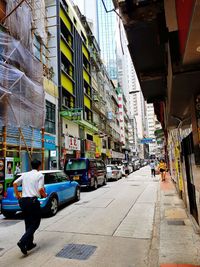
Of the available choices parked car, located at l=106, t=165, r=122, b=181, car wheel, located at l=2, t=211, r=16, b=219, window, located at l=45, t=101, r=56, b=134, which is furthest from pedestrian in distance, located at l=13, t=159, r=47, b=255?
parked car, located at l=106, t=165, r=122, b=181

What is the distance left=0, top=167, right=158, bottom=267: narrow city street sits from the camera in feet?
15.0

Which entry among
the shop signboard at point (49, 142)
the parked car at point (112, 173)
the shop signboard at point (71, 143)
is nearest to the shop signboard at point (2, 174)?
the shop signboard at point (49, 142)

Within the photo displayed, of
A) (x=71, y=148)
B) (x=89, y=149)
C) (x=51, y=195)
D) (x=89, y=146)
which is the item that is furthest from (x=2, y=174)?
(x=89, y=146)

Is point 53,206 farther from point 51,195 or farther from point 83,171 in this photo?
point 83,171

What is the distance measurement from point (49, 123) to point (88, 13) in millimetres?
43212

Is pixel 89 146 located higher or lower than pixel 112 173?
higher

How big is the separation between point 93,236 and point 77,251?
104 centimetres

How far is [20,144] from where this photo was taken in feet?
47.6

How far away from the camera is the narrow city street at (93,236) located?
457 centimetres

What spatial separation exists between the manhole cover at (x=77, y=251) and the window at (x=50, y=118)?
1497 centimetres

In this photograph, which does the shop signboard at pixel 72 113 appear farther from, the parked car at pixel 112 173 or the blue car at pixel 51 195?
the blue car at pixel 51 195

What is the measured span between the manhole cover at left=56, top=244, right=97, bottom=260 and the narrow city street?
10 cm

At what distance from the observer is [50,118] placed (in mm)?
20625

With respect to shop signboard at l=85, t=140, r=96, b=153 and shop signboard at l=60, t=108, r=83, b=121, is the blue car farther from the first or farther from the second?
shop signboard at l=85, t=140, r=96, b=153
